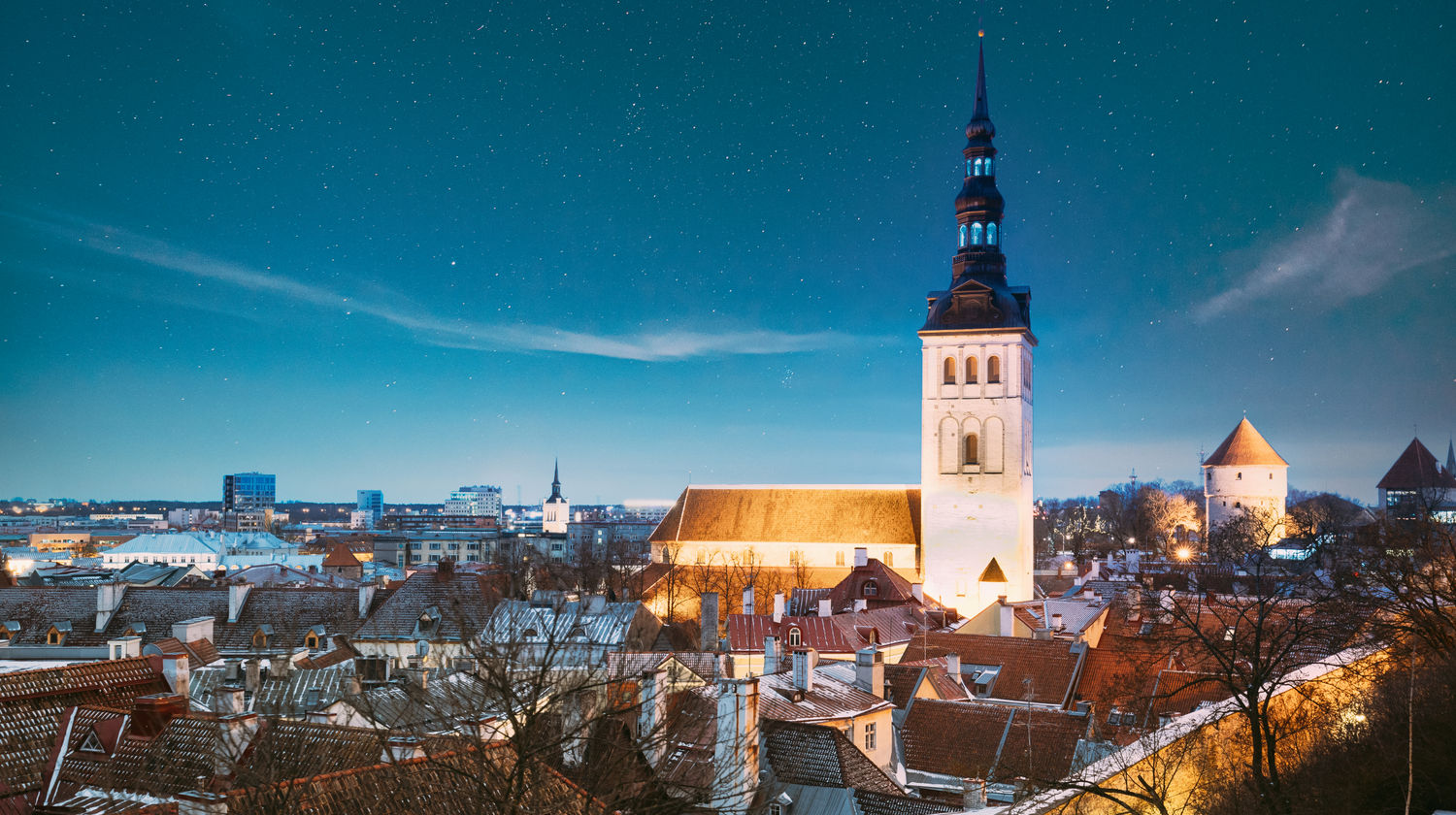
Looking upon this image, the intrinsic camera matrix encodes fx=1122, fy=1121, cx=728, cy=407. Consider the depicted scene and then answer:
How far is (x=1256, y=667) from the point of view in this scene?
15.8 meters

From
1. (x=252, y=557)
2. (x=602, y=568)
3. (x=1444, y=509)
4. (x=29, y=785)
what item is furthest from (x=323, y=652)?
(x=1444, y=509)

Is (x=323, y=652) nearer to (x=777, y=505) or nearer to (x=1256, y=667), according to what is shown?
(x=1256, y=667)

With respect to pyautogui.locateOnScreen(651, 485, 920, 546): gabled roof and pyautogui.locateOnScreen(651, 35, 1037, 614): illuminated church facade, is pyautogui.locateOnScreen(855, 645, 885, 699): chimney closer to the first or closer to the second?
pyautogui.locateOnScreen(651, 35, 1037, 614): illuminated church facade

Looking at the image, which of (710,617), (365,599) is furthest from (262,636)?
(710,617)

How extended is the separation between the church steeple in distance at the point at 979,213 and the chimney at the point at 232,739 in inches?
2277

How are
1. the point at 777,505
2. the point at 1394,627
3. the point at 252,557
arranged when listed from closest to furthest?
the point at 1394,627 → the point at 777,505 → the point at 252,557

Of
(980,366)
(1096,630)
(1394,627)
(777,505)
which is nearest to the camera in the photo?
(1394,627)

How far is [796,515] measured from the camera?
76.1 m

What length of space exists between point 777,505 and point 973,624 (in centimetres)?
2932

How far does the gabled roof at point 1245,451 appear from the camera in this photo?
340 ft

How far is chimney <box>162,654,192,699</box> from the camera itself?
76.8 ft

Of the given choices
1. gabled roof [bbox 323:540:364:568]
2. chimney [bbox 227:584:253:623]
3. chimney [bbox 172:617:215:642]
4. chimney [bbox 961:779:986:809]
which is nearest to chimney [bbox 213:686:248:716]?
chimney [bbox 961:779:986:809]

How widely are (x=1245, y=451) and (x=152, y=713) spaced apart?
10325 cm

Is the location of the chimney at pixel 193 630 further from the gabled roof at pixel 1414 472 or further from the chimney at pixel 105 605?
the gabled roof at pixel 1414 472
